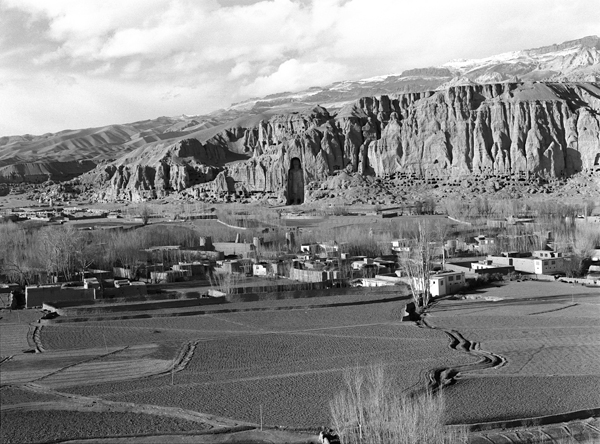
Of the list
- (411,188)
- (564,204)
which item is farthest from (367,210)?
(564,204)

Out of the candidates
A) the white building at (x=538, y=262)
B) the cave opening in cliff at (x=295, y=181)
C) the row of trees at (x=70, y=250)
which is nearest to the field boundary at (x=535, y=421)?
the white building at (x=538, y=262)

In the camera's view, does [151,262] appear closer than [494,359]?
No

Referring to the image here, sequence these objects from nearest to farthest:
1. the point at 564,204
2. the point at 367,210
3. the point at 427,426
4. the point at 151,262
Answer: the point at 427,426
the point at 151,262
the point at 564,204
the point at 367,210

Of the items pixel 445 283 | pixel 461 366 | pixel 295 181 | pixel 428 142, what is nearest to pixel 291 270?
pixel 445 283

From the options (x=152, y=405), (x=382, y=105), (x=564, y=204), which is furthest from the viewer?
(x=382, y=105)

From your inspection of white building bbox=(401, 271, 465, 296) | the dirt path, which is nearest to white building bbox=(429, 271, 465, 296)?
white building bbox=(401, 271, 465, 296)

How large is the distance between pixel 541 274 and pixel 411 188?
47.6 meters

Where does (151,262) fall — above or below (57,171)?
below

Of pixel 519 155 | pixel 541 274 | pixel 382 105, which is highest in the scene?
pixel 382 105

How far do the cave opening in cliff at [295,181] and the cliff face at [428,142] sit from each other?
0.92 meters

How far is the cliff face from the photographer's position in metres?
83.8

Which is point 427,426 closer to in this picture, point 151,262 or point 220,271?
point 220,271

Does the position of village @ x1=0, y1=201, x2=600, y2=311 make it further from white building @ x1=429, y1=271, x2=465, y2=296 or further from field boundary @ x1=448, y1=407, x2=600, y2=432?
field boundary @ x1=448, y1=407, x2=600, y2=432

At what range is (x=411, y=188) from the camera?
3339 inches
